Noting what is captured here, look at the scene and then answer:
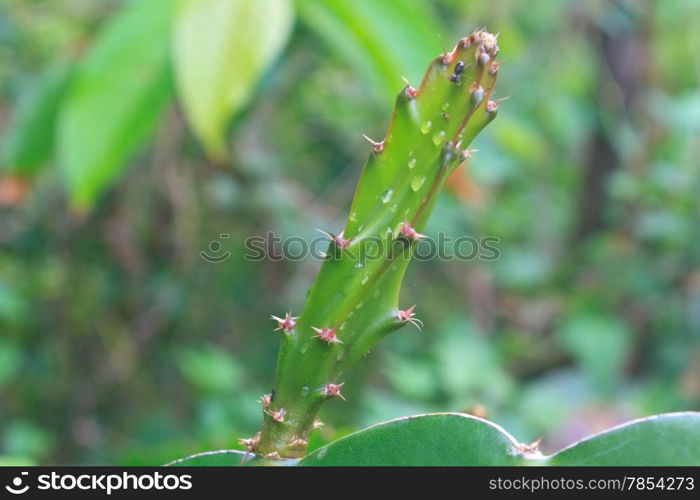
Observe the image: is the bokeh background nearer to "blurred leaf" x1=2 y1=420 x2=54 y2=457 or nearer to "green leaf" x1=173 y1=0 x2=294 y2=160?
"blurred leaf" x1=2 y1=420 x2=54 y2=457

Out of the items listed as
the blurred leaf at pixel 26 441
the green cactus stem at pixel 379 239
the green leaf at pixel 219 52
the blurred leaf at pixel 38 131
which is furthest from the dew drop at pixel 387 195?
the blurred leaf at pixel 26 441

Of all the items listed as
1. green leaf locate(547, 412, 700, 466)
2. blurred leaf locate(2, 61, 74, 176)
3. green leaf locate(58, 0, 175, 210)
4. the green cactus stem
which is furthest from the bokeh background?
green leaf locate(547, 412, 700, 466)

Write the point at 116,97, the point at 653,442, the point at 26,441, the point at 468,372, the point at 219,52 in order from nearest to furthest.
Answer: the point at 653,442 < the point at 219,52 < the point at 116,97 < the point at 468,372 < the point at 26,441

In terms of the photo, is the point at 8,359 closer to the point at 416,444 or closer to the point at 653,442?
the point at 416,444

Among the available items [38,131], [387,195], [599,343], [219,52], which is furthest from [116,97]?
[599,343]

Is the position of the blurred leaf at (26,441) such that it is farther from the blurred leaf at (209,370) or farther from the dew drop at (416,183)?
the dew drop at (416,183)
